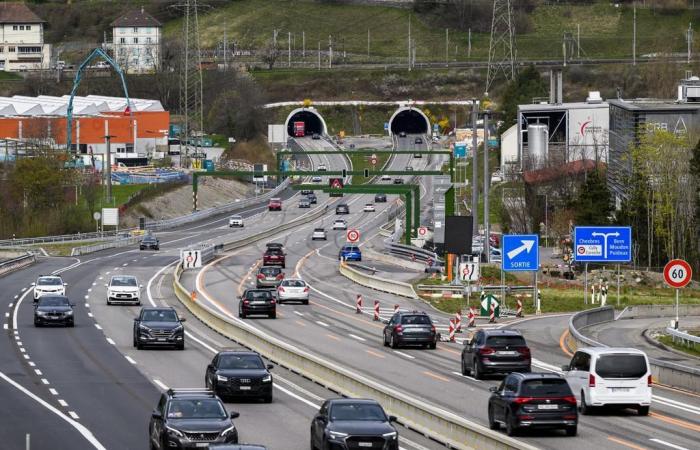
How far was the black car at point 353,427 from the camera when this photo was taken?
26047 millimetres

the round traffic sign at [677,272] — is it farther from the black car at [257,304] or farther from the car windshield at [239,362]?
the black car at [257,304]

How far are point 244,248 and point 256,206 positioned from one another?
49.5 metres

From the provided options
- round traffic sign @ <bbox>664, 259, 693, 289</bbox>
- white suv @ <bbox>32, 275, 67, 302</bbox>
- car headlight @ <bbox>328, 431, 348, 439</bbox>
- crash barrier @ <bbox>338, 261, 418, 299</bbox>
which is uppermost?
round traffic sign @ <bbox>664, 259, 693, 289</bbox>

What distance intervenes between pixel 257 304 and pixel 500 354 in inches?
885

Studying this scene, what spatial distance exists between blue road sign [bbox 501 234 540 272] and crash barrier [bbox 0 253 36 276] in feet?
127

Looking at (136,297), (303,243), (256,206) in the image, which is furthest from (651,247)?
(256,206)

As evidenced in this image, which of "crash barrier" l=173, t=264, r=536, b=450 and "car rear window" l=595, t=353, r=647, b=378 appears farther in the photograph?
"car rear window" l=595, t=353, r=647, b=378

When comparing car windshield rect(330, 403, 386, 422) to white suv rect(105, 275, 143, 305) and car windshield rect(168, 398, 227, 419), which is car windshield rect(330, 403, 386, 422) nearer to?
car windshield rect(168, 398, 227, 419)

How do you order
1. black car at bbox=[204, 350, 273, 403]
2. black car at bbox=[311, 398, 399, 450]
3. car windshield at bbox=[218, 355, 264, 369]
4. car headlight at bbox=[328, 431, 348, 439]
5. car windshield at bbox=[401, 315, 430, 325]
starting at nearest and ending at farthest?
black car at bbox=[311, 398, 399, 450] → car headlight at bbox=[328, 431, 348, 439] → black car at bbox=[204, 350, 273, 403] → car windshield at bbox=[218, 355, 264, 369] → car windshield at bbox=[401, 315, 430, 325]

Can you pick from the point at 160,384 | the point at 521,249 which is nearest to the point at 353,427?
the point at 160,384

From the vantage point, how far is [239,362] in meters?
36.6

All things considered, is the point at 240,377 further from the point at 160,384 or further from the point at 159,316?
the point at 159,316

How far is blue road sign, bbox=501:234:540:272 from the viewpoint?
6494 centimetres

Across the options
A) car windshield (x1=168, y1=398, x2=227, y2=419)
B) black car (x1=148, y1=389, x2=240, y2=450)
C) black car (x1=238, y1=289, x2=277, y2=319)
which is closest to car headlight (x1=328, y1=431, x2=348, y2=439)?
black car (x1=148, y1=389, x2=240, y2=450)
